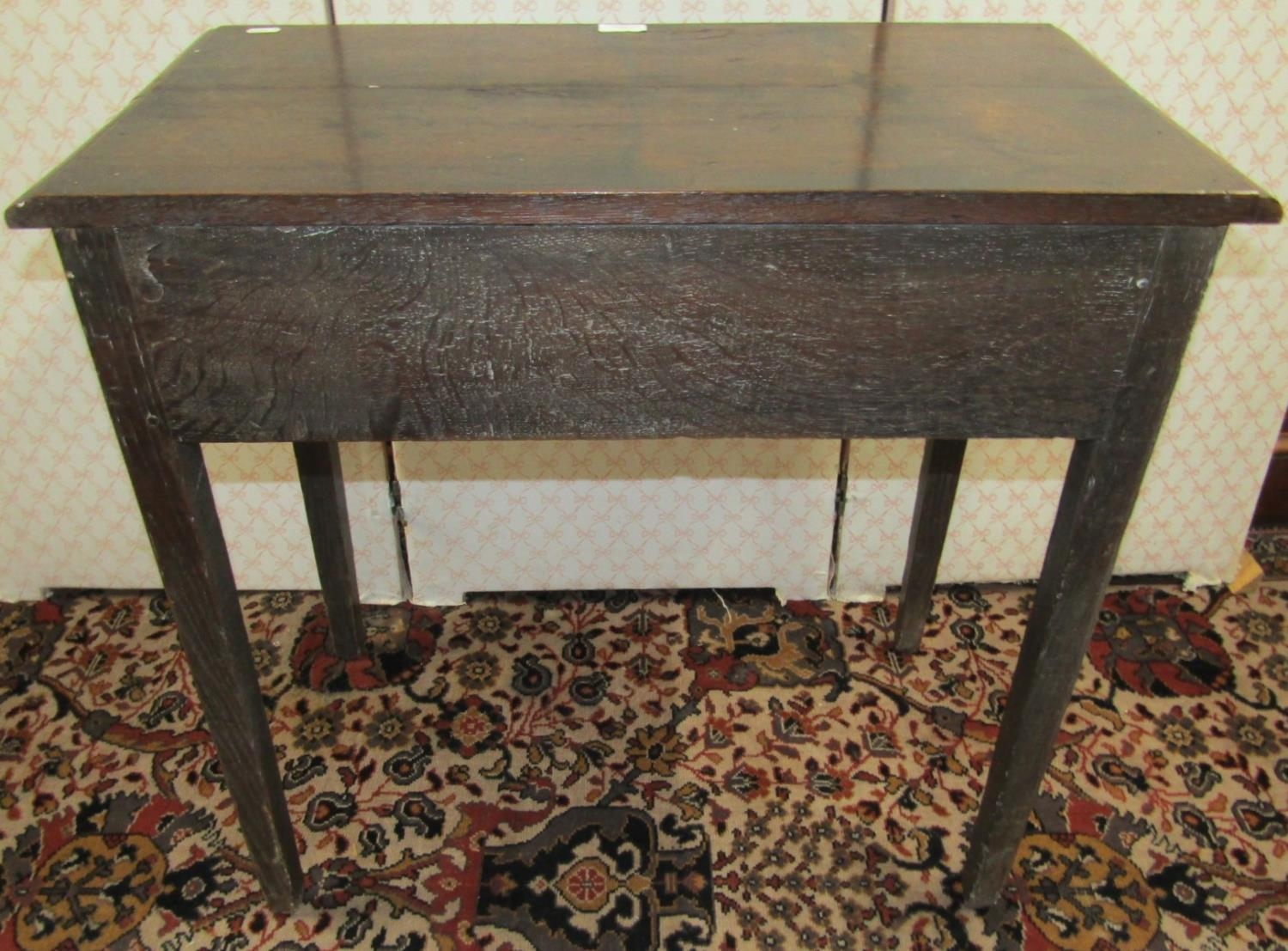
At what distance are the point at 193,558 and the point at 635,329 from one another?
475 mm

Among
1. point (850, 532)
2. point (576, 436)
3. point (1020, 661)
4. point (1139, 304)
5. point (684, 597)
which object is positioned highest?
point (1139, 304)

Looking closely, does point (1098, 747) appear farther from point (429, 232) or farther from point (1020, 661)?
point (429, 232)

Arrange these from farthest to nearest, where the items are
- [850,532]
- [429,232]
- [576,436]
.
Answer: [850,532]
[576,436]
[429,232]

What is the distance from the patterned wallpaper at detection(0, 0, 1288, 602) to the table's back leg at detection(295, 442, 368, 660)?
12 cm

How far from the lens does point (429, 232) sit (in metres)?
0.86

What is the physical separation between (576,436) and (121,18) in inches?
35.3

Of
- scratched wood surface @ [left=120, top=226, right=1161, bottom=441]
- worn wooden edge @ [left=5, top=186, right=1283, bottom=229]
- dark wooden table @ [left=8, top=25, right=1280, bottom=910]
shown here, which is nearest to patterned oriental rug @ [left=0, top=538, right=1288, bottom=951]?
dark wooden table @ [left=8, top=25, right=1280, bottom=910]

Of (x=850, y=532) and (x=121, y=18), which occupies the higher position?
(x=121, y=18)

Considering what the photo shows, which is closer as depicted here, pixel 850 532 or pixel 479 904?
pixel 479 904

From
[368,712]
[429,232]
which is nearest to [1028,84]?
[429,232]

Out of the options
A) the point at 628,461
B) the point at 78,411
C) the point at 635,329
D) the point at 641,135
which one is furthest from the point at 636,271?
the point at 78,411

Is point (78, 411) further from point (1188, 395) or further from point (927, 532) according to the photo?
point (1188, 395)

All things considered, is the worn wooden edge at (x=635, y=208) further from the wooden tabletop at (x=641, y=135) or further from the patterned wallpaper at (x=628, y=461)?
the patterned wallpaper at (x=628, y=461)

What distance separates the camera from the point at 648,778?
4.74 ft
